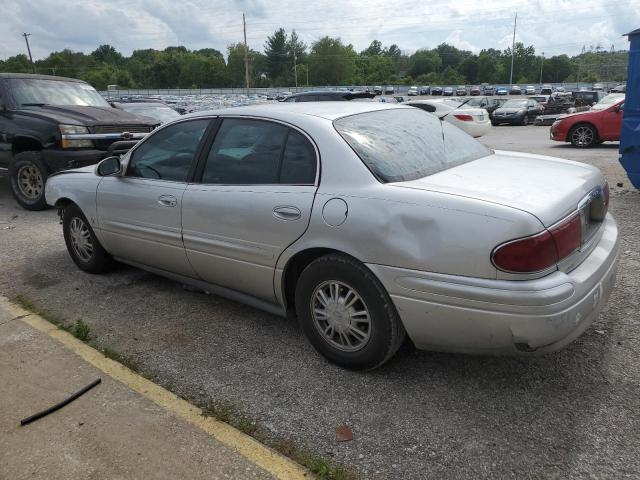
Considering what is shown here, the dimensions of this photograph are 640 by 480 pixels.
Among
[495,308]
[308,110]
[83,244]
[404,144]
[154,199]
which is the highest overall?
[308,110]

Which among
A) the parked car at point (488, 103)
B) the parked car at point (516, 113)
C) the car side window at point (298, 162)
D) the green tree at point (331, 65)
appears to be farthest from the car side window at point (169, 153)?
the green tree at point (331, 65)

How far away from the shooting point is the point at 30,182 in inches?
316

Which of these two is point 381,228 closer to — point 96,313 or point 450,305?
point 450,305

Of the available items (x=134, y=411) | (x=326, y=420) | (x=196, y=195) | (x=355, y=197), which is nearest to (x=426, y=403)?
(x=326, y=420)

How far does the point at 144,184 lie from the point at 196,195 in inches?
26.7

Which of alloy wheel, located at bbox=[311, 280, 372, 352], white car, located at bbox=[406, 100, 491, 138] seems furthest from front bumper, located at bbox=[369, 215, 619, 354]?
white car, located at bbox=[406, 100, 491, 138]

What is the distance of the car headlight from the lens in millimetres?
7566

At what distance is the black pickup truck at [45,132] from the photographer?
7.61 m

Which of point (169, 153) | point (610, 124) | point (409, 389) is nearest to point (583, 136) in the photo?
point (610, 124)

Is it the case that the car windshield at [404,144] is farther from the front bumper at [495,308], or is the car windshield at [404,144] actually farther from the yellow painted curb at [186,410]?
the yellow painted curb at [186,410]

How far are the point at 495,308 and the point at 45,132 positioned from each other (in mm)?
7225

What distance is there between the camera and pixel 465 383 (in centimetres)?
306

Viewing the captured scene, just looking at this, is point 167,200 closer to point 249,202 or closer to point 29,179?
point 249,202

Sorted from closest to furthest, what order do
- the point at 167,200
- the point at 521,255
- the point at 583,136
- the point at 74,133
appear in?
the point at 521,255 < the point at 167,200 < the point at 74,133 < the point at 583,136
